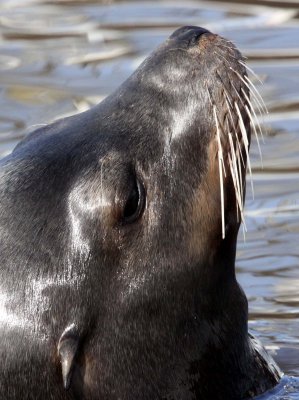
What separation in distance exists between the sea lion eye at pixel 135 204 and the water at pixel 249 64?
1320 mm

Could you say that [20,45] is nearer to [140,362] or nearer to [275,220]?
[275,220]

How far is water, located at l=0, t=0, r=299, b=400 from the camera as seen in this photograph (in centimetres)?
880

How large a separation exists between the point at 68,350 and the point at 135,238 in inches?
22.3

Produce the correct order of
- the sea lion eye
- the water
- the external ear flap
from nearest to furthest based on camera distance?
the external ear flap < the sea lion eye < the water

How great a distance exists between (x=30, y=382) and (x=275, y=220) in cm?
338

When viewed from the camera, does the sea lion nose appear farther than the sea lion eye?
Yes

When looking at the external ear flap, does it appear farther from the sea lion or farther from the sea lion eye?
the sea lion eye

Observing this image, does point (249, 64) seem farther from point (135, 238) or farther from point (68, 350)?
point (68, 350)

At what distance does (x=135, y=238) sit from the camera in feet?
21.8

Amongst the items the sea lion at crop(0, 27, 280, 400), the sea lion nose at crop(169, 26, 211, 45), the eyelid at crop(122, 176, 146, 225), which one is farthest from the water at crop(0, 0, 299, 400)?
the sea lion nose at crop(169, 26, 211, 45)

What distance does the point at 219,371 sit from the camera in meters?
7.00

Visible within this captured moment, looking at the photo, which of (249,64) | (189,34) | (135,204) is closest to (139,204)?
(135,204)

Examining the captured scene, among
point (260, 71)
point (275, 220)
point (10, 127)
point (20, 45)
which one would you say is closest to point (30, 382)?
point (275, 220)

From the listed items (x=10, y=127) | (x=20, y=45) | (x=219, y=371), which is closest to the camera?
(x=219, y=371)
